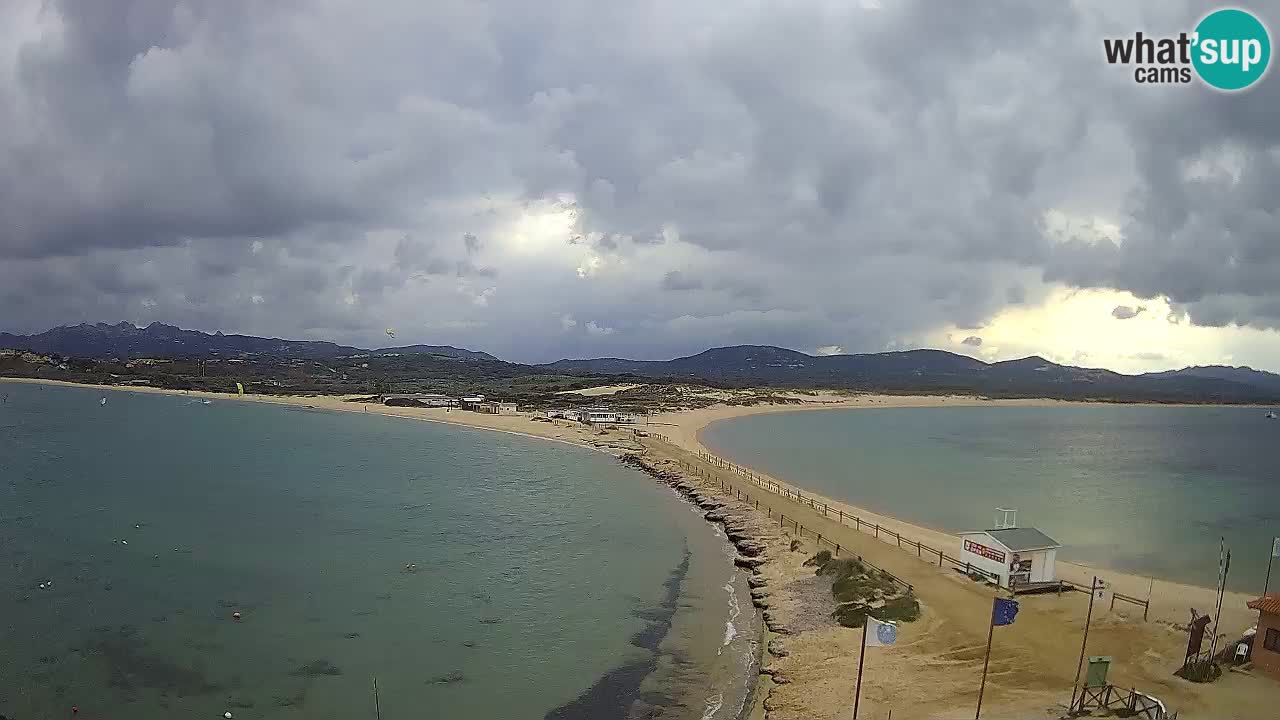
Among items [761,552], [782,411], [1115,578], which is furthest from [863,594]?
[782,411]

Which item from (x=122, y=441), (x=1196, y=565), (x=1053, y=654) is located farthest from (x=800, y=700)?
(x=122, y=441)

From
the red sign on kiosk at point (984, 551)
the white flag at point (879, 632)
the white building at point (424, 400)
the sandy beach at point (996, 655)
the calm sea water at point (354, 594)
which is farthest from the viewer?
the white building at point (424, 400)

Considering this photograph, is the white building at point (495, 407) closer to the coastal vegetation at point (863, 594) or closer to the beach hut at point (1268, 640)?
the coastal vegetation at point (863, 594)

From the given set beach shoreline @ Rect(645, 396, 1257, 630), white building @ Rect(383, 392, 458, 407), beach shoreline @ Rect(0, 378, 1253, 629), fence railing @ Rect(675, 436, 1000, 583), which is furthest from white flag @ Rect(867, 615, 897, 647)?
white building @ Rect(383, 392, 458, 407)

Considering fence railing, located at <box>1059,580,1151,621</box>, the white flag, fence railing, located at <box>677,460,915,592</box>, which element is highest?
the white flag

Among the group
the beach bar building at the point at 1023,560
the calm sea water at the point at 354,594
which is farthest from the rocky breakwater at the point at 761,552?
the beach bar building at the point at 1023,560

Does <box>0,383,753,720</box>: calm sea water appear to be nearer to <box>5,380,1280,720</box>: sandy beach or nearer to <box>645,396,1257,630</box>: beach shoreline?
<box>5,380,1280,720</box>: sandy beach

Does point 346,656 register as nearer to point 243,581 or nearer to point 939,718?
point 243,581
